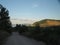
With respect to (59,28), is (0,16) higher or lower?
higher

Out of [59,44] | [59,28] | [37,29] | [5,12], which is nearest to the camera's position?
[59,44]

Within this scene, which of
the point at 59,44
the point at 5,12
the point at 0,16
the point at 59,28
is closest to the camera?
the point at 59,44

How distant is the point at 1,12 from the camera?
201 ft

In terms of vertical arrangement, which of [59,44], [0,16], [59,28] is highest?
[0,16]

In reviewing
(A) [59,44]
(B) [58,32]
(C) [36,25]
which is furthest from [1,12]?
(A) [59,44]

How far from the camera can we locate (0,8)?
5912cm

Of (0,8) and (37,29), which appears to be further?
(0,8)

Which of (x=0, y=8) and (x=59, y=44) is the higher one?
(x=0, y=8)

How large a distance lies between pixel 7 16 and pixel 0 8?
779 cm

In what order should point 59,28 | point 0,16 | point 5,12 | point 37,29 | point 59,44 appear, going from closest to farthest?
1. point 59,44
2. point 59,28
3. point 37,29
4. point 0,16
5. point 5,12

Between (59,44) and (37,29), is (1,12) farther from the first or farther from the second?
(59,44)

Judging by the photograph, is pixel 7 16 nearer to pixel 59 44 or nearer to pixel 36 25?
pixel 36 25

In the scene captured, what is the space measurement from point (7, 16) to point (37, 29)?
104 ft

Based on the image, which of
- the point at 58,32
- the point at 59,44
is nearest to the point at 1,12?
the point at 58,32
